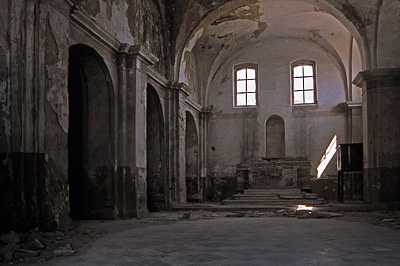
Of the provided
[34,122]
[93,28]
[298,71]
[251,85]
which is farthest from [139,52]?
[298,71]

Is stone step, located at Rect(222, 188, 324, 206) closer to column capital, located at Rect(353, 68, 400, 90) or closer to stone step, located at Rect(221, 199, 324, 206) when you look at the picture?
stone step, located at Rect(221, 199, 324, 206)

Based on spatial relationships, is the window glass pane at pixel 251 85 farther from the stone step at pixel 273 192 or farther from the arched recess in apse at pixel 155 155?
the arched recess in apse at pixel 155 155

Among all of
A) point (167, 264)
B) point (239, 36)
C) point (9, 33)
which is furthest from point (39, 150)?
point (239, 36)

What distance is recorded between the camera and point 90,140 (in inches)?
440

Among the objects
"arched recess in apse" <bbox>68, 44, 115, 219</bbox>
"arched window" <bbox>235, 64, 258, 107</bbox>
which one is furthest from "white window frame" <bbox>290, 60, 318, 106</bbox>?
"arched recess in apse" <bbox>68, 44, 115, 219</bbox>

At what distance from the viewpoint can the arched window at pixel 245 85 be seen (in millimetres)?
22016

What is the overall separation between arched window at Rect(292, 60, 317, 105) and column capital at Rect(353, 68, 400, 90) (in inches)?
270

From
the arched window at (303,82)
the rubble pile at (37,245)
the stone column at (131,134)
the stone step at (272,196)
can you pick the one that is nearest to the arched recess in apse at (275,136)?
the arched window at (303,82)

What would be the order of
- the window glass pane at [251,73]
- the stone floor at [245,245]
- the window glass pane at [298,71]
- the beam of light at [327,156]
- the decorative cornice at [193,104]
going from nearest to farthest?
the stone floor at [245,245]
the decorative cornice at [193,104]
the beam of light at [327,156]
the window glass pane at [298,71]
the window glass pane at [251,73]

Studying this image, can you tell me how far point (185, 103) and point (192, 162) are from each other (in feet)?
10.5

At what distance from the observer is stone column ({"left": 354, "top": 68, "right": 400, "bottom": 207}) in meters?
13.9

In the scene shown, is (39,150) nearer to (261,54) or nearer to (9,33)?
(9,33)

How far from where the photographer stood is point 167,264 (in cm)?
492

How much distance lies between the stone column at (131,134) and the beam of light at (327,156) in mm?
10860
